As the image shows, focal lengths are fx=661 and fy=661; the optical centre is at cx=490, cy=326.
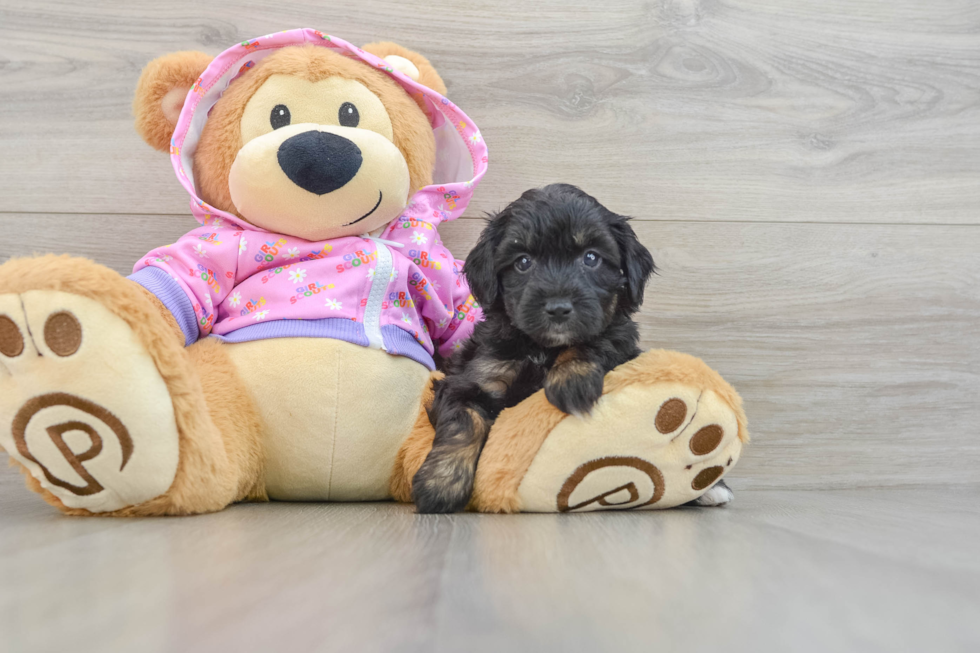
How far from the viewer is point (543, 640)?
0.52 metres

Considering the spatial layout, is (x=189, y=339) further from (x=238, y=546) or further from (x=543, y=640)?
(x=543, y=640)

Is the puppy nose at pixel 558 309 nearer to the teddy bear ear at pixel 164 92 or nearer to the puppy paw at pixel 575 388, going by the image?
the puppy paw at pixel 575 388

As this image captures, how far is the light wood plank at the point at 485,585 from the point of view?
53 centimetres

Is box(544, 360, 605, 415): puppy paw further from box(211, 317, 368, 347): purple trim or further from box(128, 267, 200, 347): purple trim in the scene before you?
box(128, 267, 200, 347): purple trim

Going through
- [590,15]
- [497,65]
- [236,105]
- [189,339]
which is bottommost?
[189,339]

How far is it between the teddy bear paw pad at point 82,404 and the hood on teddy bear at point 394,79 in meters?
0.51

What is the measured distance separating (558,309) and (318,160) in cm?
61

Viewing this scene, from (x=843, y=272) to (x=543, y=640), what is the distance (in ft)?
6.02

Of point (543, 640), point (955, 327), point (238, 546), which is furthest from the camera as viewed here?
point (955, 327)

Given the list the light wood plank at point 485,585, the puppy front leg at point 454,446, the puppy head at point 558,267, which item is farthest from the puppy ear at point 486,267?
the light wood plank at point 485,585

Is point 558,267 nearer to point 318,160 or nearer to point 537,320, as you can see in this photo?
point 537,320

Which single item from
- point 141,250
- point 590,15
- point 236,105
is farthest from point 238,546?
point 590,15

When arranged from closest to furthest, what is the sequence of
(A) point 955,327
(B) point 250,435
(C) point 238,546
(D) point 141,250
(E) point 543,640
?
(E) point 543,640, (C) point 238,546, (B) point 250,435, (D) point 141,250, (A) point 955,327

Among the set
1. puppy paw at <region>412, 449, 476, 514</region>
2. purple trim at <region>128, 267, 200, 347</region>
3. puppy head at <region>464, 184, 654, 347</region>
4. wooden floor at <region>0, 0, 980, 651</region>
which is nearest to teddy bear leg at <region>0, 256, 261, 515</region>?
purple trim at <region>128, 267, 200, 347</region>
